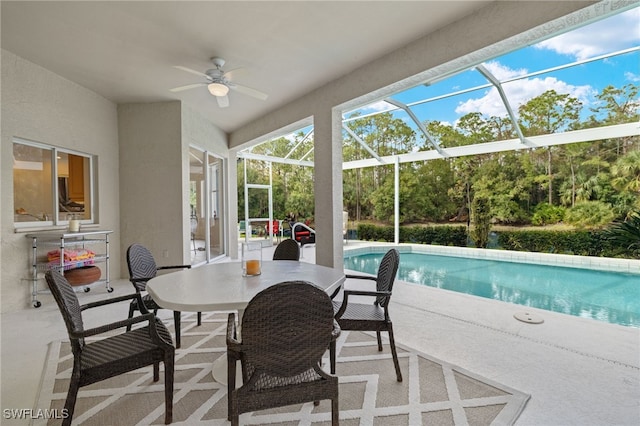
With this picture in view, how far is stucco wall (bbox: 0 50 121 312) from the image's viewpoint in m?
3.72

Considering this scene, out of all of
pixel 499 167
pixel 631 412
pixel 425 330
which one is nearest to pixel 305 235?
pixel 499 167

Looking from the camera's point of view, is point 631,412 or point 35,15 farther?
point 35,15

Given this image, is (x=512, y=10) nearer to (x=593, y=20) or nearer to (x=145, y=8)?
(x=593, y=20)

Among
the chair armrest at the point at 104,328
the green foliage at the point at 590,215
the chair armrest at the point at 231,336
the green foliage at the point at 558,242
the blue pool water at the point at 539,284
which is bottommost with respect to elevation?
the blue pool water at the point at 539,284

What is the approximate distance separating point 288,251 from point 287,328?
78.9 inches

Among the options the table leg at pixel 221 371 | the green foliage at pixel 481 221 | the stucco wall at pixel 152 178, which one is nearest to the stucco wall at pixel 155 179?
the stucco wall at pixel 152 178

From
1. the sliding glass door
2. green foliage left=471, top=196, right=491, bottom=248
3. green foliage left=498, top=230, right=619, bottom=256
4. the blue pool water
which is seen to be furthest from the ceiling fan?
green foliage left=498, top=230, right=619, bottom=256

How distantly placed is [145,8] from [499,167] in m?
9.40

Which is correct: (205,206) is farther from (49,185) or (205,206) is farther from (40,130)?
(40,130)

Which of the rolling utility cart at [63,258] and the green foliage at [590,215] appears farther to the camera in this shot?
the green foliage at [590,215]

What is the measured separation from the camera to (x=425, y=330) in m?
3.13

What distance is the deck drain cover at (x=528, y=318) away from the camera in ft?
10.8

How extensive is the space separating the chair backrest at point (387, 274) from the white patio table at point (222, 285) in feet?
0.97

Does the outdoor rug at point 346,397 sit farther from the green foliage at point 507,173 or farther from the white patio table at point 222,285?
the green foliage at point 507,173
